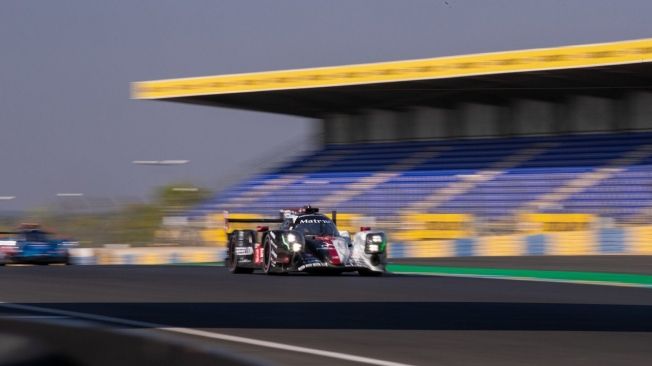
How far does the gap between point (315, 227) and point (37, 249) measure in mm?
12886

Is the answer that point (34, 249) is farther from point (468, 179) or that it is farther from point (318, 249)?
point (318, 249)

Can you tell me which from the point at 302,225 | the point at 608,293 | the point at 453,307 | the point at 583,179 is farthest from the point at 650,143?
the point at 453,307

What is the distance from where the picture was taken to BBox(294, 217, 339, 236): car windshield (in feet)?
62.1

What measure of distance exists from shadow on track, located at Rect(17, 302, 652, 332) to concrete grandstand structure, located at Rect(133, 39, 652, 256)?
12999mm

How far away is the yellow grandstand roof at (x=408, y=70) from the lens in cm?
2939

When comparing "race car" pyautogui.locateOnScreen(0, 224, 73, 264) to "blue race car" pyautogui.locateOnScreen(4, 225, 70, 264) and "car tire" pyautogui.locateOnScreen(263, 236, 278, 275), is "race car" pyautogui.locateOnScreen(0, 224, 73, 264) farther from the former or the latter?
"car tire" pyautogui.locateOnScreen(263, 236, 278, 275)

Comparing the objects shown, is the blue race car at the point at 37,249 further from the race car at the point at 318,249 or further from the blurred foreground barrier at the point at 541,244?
the race car at the point at 318,249

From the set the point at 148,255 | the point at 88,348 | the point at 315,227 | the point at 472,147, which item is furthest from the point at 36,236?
the point at 88,348

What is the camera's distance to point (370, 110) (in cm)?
3962

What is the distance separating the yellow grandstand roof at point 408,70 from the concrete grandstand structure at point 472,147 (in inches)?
1.4

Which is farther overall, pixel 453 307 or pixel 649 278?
pixel 649 278

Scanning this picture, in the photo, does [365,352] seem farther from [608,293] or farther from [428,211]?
[428,211]

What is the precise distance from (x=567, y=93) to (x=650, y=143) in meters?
4.57

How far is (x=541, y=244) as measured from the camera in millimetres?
25172
